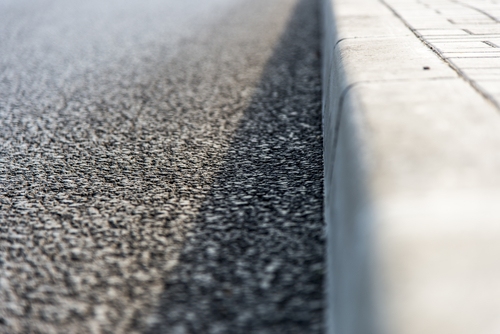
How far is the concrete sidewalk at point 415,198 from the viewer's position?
1.10 m

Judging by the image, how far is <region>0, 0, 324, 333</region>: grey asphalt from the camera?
1648mm

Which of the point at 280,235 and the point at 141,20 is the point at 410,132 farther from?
the point at 141,20

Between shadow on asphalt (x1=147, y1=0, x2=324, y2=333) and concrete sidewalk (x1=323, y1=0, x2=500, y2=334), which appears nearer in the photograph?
concrete sidewalk (x1=323, y1=0, x2=500, y2=334)

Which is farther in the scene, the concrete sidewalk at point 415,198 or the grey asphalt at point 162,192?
the grey asphalt at point 162,192

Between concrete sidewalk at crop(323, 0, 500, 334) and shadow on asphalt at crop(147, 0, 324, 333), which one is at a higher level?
concrete sidewalk at crop(323, 0, 500, 334)

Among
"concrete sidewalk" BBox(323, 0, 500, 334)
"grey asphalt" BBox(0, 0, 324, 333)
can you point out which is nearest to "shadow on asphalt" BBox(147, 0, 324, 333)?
"grey asphalt" BBox(0, 0, 324, 333)

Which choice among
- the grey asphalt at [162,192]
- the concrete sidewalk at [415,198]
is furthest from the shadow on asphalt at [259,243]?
the concrete sidewalk at [415,198]

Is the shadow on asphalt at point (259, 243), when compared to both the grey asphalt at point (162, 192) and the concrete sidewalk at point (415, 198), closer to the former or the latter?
the grey asphalt at point (162, 192)

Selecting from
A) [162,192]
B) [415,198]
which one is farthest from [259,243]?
[415,198]

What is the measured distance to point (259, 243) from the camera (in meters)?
1.97

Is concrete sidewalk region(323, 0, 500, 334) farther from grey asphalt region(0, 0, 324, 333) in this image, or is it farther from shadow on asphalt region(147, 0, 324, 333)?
grey asphalt region(0, 0, 324, 333)

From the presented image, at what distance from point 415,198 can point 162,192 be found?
138 cm

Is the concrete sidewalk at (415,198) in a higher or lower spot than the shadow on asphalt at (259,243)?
higher

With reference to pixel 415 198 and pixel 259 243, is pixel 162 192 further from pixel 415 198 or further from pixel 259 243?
pixel 415 198
